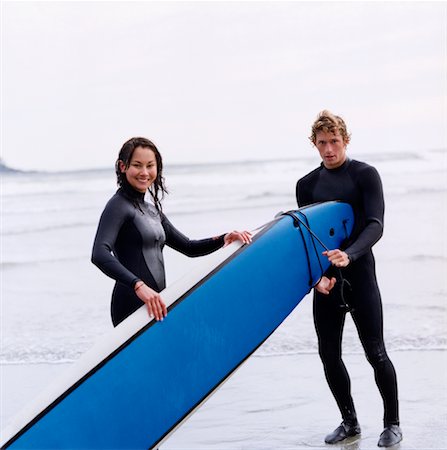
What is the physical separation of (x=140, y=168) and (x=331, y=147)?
832 millimetres

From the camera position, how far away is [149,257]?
123 inches

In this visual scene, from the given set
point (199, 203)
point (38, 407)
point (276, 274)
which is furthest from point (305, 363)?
point (199, 203)

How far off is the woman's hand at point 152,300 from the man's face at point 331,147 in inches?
37.2

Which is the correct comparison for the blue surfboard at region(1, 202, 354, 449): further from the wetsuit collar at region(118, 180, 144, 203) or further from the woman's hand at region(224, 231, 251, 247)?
the wetsuit collar at region(118, 180, 144, 203)

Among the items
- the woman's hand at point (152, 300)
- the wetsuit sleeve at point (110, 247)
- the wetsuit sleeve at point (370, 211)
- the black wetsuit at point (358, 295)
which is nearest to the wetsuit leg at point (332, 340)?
the black wetsuit at point (358, 295)

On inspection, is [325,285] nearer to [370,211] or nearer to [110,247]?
[370,211]

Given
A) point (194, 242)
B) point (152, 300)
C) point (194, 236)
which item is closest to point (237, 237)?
point (194, 242)

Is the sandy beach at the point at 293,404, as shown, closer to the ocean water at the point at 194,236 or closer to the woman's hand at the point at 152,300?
the ocean water at the point at 194,236

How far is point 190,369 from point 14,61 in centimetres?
1907

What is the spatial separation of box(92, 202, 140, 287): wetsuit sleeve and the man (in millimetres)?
841

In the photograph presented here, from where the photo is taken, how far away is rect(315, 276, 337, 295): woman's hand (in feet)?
11.2

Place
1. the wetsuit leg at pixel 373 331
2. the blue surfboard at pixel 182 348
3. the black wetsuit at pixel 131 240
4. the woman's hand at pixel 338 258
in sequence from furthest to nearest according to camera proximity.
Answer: the wetsuit leg at pixel 373 331
the woman's hand at pixel 338 258
the black wetsuit at pixel 131 240
the blue surfboard at pixel 182 348

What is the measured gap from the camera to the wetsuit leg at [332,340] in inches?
139

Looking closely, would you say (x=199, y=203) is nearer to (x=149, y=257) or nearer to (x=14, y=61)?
(x=14, y=61)
